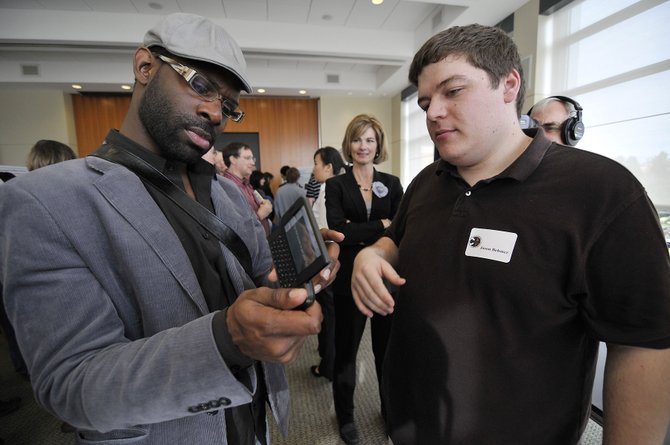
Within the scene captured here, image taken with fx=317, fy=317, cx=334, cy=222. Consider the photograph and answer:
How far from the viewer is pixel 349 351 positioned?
1871 millimetres

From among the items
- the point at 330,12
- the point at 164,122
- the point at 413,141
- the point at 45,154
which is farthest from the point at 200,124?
the point at 413,141

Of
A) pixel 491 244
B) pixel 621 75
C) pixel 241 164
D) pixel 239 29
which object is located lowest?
pixel 491 244

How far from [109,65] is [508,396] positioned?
8.29m

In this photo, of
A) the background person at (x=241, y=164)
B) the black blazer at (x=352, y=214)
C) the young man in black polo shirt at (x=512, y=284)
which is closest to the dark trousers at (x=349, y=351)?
the black blazer at (x=352, y=214)

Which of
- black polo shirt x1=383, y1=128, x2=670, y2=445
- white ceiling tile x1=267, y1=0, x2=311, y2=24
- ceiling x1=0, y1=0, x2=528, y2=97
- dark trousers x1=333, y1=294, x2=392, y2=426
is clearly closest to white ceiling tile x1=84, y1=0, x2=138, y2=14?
ceiling x1=0, y1=0, x2=528, y2=97

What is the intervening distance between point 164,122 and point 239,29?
16.9ft

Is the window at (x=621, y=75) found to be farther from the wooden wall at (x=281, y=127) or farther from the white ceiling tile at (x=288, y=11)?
the wooden wall at (x=281, y=127)

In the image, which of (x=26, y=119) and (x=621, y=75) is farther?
(x=26, y=119)

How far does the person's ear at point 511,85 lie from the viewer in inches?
35.4

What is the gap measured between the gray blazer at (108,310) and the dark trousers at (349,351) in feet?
3.99

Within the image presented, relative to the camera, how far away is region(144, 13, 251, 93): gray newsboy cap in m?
0.79

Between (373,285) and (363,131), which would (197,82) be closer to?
(373,285)

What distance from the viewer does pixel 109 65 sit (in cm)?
637

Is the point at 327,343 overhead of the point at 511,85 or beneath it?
beneath
